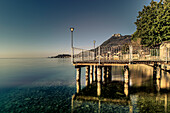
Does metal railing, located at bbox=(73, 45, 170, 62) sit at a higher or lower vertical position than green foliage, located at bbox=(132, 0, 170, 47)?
lower

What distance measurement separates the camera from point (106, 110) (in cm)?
847

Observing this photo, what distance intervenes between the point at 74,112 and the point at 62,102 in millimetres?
2629

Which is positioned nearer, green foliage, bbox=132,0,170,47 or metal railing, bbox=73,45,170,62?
metal railing, bbox=73,45,170,62

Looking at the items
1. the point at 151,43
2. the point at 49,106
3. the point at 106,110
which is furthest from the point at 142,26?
→ the point at 49,106

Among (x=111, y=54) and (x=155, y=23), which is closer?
(x=111, y=54)

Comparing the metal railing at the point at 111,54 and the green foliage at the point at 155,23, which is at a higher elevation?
the green foliage at the point at 155,23

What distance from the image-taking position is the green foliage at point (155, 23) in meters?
22.7

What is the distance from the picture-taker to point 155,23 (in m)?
23.2

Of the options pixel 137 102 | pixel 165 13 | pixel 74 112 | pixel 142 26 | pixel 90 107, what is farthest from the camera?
pixel 142 26

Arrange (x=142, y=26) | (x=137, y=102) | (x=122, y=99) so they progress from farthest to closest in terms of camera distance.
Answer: (x=142, y=26) < (x=122, y=99) < (x=137, y=102)

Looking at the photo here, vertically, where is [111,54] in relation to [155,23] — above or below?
below

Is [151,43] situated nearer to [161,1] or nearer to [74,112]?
[161,1]

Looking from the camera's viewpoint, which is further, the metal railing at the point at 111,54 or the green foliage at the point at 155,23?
the green foliage at the point at 155,23

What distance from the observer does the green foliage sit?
74.5 ft
